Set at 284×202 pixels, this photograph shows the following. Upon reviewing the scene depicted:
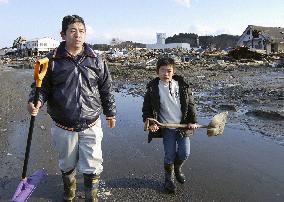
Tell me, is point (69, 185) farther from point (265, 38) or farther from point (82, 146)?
point (265, 38)

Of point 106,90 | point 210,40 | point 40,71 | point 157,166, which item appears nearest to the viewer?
point 40,71

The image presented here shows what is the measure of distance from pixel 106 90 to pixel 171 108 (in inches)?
36.1

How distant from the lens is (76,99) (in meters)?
3.81

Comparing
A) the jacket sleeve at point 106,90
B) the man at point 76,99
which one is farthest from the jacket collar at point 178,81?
the man at point 76,99

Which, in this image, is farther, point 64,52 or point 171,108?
point 171,108

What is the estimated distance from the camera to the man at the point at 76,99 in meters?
→ 3.79

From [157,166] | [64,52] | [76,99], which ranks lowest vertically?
[157,166]

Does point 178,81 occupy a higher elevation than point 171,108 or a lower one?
higher

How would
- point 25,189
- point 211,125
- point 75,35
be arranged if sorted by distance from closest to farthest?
point 75,35 → point 25,189 → point 211,125

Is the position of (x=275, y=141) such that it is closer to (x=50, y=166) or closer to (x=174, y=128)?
(x=174, y=128)

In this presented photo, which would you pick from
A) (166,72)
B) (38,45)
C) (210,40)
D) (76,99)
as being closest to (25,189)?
(76,99)

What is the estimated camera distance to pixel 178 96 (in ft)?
15.0

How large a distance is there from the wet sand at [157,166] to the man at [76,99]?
2.20 feet

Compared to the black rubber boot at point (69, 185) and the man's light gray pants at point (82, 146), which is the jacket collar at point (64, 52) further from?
the black rubber boot at point (69, 185)
